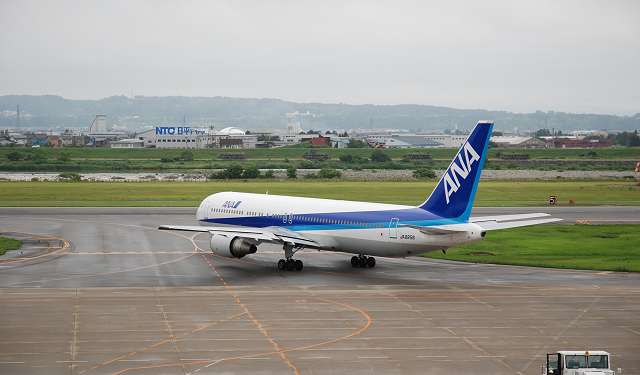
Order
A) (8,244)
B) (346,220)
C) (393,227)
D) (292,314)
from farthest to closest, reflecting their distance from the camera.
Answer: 1. (8,244)
2. (346,220)
3. (393,227)
4. (292,314)

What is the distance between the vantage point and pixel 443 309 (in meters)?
Answer: 44.7

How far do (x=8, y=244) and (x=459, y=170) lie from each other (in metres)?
36.1

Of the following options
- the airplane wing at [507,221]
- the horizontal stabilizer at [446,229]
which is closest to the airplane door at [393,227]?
the horizontal stabilizer at [446,229]

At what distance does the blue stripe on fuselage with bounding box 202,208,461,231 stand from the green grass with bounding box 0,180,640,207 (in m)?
43.2

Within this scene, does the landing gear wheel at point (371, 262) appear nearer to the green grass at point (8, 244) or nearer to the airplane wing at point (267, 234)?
the airplane wing at point (267, 234)

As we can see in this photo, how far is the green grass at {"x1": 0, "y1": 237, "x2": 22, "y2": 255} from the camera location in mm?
65387

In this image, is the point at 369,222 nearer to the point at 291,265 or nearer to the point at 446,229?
the point at 446,229

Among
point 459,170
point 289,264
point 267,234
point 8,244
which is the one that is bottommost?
point 289,264

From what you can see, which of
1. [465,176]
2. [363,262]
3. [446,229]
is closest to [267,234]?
[363,262]

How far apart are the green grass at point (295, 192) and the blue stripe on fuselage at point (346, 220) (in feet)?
142

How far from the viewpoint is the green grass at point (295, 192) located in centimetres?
10750

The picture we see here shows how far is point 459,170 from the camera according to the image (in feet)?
168

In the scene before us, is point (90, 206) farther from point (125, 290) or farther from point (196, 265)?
point (125, 290)

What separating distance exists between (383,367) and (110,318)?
14598mm
